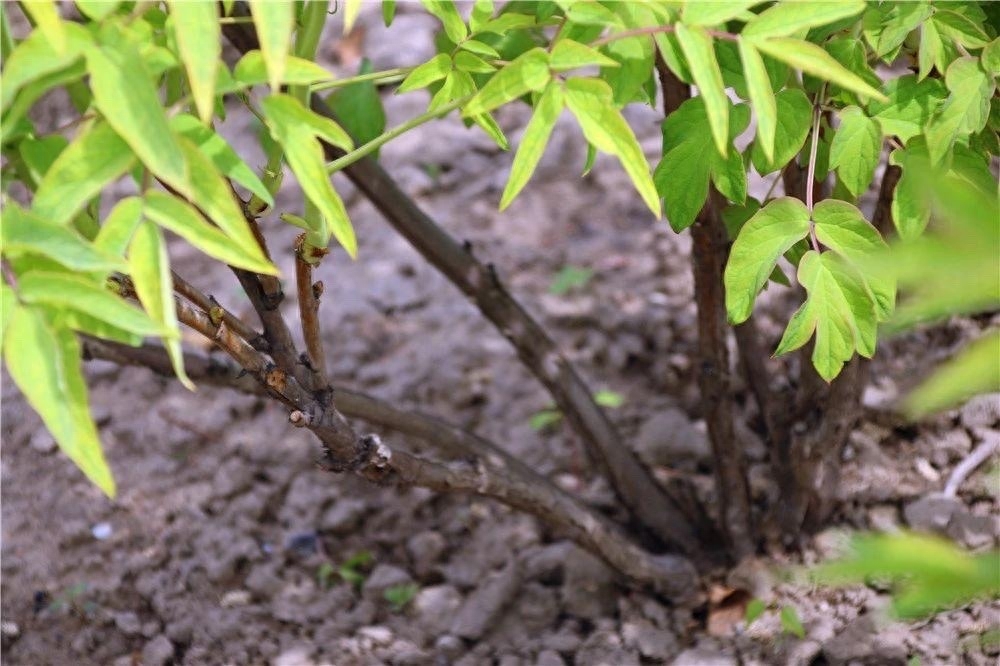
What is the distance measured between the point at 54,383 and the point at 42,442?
1582 millimetres

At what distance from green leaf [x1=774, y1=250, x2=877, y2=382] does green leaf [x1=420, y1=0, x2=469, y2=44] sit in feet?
1.29

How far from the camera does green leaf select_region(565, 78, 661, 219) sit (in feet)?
2.66

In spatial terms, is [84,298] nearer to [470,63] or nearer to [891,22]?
[470,63]

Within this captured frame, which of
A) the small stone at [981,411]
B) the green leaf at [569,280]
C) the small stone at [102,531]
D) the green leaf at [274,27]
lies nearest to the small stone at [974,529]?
the small stone at [981,411]

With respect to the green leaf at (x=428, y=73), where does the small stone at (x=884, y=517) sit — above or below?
below

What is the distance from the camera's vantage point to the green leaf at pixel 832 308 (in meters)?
0.99

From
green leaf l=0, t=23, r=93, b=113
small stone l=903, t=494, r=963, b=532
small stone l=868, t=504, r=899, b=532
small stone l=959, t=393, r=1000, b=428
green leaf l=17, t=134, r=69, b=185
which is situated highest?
green leaf l=0, t=23, r=93, b=113

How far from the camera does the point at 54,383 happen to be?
69 centimetres

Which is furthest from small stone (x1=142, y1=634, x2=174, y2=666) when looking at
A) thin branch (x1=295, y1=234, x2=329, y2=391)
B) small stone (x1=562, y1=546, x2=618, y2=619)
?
thin branch (x1=295, y1=234, x2=329, y2=391)

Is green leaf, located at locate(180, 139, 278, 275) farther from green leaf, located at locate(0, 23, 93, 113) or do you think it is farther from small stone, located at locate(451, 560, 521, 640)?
small stone, located at locate(451, 560, 521, 640)

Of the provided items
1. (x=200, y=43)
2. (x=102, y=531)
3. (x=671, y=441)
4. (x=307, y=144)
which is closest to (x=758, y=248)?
(x=307, y=144)

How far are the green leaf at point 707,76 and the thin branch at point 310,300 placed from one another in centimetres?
41

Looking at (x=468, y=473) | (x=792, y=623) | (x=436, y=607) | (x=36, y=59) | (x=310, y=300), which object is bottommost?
(x=436, y=607)

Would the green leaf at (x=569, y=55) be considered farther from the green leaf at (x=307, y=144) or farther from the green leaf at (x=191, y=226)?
the green leaf at (x=191, y=226)
